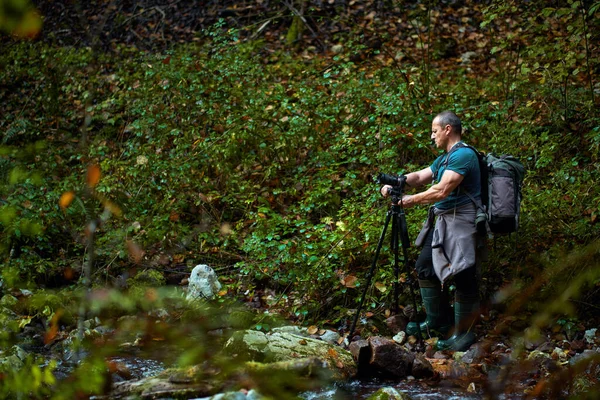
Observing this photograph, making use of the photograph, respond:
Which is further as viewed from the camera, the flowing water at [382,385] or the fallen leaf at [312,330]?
the fallen leaf at [312,330]

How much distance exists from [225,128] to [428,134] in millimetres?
2813

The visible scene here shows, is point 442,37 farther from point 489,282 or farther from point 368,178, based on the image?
point 489,282

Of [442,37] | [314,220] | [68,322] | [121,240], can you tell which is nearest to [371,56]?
[442,37]

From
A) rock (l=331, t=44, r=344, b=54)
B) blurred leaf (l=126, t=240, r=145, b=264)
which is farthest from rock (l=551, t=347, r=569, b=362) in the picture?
rock (l=331, t=44, r=344, b=54)

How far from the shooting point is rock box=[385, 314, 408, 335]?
5.76m

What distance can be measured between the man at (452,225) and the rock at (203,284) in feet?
7.11

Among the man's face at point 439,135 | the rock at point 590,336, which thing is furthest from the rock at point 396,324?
the man's face at point 439,135

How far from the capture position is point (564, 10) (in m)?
6.58

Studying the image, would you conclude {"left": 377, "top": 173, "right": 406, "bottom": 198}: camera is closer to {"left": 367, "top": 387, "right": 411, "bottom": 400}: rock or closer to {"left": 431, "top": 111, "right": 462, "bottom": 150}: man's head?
{"left": 431, "top": 111, "right": 462, "bottom": 150}: man's head


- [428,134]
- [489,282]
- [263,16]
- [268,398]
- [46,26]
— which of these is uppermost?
[46,26]

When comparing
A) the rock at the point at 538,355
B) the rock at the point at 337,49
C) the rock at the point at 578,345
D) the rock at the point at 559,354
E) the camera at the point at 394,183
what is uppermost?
the rock at the point at 337,49

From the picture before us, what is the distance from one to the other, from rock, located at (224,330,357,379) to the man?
2.55 feet

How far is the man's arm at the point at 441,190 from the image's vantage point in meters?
4.98

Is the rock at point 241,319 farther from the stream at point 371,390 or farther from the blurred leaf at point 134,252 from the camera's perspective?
the blurred leaf at point 134,252
